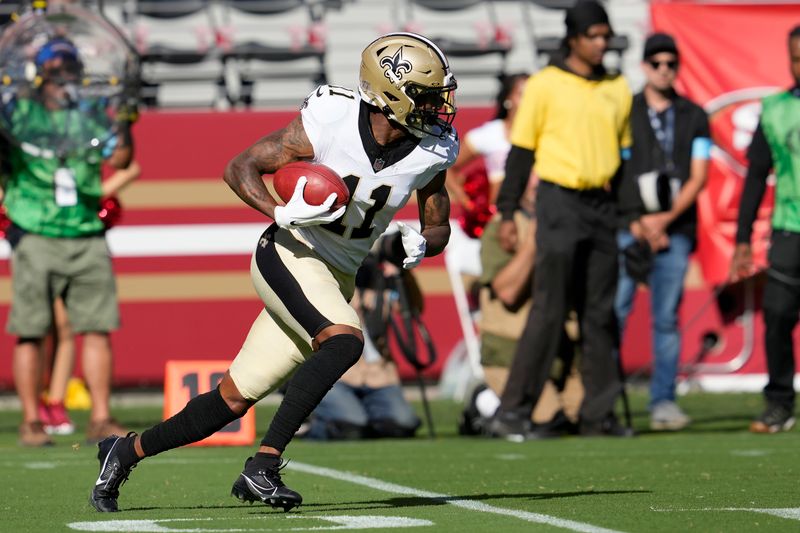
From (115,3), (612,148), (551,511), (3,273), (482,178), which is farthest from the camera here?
(115,3)

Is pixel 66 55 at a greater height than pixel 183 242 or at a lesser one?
greater

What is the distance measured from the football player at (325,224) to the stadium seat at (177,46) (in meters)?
9.15

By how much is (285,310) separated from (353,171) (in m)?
0.50

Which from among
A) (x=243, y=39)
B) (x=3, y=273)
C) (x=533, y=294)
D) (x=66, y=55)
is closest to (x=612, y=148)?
(x=533, y=294)

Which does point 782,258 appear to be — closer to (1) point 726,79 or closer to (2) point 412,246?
(1) point 726,79

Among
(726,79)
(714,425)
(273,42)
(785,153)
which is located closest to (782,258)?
(785,153)

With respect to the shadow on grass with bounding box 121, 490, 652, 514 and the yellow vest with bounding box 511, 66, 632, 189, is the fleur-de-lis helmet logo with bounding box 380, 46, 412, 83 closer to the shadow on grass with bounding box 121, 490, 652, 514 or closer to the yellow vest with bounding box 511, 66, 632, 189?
the shadow on grass with bounding box 121, 490, 652, 514

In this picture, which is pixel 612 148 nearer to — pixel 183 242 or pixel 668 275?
pixel 668 275

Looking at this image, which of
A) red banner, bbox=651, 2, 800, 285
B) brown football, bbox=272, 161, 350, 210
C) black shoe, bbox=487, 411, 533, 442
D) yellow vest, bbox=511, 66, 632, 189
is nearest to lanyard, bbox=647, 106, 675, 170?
yellow vest, bbox=511, 66, 632, 189

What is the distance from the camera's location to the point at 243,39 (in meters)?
15.9

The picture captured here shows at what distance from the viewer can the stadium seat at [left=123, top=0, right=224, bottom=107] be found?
15.0 metres

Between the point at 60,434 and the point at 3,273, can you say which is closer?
the point at 60,434

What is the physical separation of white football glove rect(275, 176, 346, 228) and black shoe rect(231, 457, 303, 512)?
736mm

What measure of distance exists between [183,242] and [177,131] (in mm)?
792
